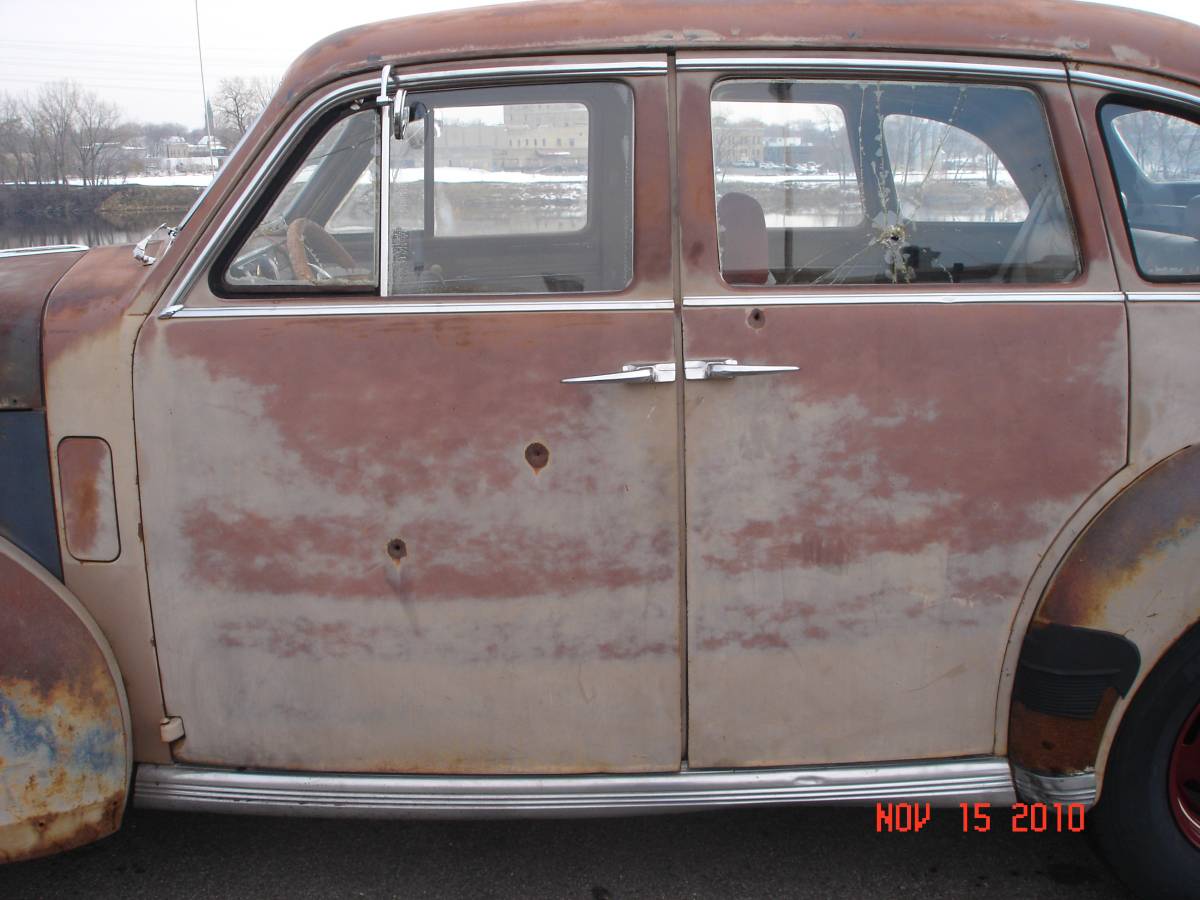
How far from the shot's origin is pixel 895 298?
2.14 metres

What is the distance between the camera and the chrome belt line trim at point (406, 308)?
2.12 metres

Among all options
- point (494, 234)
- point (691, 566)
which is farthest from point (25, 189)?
point (691, 566)

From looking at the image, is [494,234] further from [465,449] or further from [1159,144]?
[1159,144]

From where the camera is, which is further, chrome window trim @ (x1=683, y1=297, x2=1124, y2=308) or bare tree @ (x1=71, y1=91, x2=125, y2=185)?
bare tree @ (x1=71, y1=91, x2=125, y2=185)

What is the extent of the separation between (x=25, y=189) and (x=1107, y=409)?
1091cm

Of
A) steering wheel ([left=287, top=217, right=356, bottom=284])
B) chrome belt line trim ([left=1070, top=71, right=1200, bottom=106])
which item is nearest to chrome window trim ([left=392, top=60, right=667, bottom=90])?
steering wheel ([left=287, top=217, right=356, bottom=284])

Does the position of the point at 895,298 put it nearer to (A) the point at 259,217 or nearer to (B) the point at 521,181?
(B) the point at 521,181

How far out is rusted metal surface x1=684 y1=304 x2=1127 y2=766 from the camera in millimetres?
2109

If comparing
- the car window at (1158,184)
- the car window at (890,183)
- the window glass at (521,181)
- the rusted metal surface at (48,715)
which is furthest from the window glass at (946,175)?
the rusted metal surface at (48,715)

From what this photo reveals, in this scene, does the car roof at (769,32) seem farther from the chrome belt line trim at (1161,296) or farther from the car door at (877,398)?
the chrome belt line trim at (1161,296)

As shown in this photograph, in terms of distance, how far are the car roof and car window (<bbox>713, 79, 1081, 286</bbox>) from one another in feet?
0.33
